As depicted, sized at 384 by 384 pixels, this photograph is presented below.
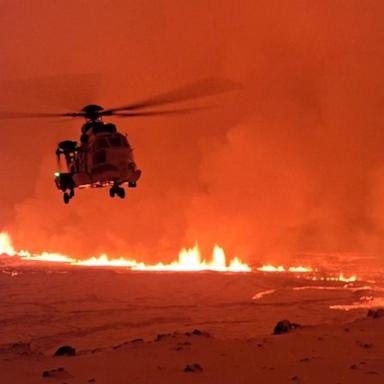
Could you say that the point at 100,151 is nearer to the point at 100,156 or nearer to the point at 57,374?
the point at 100,156

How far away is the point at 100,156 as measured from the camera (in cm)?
1917

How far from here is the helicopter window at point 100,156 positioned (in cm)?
1911

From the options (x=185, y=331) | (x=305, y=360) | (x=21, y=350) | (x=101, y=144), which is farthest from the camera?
(x=185, y=331)

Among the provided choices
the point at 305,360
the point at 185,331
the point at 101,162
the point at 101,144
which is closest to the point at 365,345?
the point at 305,360

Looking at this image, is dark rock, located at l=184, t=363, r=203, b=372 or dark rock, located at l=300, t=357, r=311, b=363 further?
dark rock, located at l=300, t=357, r=311, b=363

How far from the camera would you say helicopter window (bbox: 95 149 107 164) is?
62.7 feet

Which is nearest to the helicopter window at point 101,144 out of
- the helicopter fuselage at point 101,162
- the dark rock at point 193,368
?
the helicopter fuselage at point 101,162

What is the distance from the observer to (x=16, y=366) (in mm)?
13773

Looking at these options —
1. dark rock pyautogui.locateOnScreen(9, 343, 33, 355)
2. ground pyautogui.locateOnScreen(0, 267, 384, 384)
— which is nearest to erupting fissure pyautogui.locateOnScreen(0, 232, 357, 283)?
ground pyautogui.locateOnScreen(0, 267, 384, 384)

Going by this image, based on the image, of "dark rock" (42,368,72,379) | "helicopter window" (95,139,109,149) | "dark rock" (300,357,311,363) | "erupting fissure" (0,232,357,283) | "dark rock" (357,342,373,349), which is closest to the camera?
"dark rock" (42,368,72,379)

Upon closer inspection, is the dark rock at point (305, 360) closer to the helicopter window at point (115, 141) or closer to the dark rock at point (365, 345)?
the dark rock at point (365, 345)

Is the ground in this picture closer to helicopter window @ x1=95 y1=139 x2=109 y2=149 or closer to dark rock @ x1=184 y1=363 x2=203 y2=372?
dark rock @ x1=184 y1=363 x2=203 y2=372

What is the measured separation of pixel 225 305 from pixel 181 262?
57120mm

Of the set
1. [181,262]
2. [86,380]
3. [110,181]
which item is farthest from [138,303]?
[181,262]
